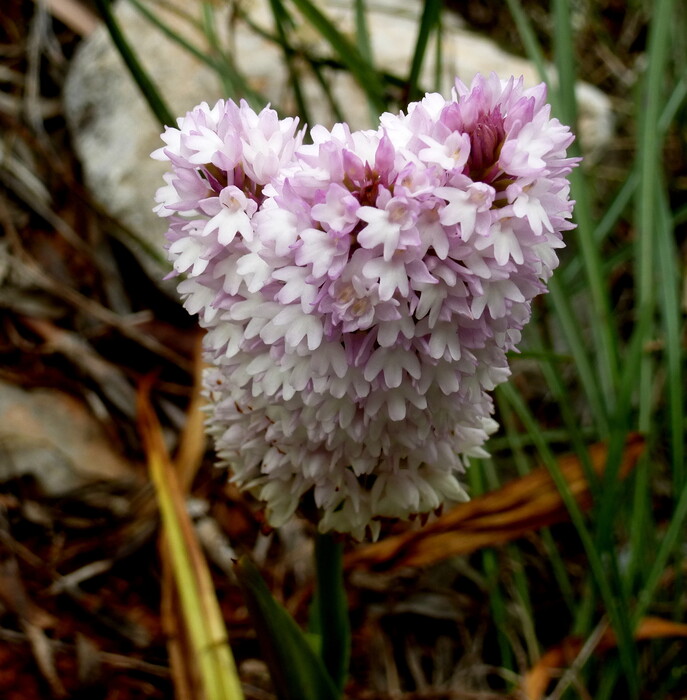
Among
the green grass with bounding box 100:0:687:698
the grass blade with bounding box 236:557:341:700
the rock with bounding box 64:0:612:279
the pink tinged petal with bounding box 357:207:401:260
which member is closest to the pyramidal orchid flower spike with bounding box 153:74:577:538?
the pink tinged petal with bounding box 357:207:401:260

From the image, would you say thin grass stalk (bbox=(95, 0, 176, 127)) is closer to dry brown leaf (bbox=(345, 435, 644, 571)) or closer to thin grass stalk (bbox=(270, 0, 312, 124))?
thin grass stalk (bbox=(270, 0, 312, 124))

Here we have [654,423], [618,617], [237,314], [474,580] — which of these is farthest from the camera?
[654,423]

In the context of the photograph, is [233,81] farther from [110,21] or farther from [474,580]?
[474,580]

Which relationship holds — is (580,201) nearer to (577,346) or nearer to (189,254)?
(577,346)

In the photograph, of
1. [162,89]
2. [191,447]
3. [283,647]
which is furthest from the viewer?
[162,89]

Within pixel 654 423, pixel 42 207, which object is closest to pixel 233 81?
pixel 42 207

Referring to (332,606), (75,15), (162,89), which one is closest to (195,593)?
(332,606)

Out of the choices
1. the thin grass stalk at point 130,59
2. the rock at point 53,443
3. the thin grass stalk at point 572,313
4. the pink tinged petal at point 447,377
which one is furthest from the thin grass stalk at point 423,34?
the rock at point 53,443

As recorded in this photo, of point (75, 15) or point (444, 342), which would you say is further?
point (75, 15)
